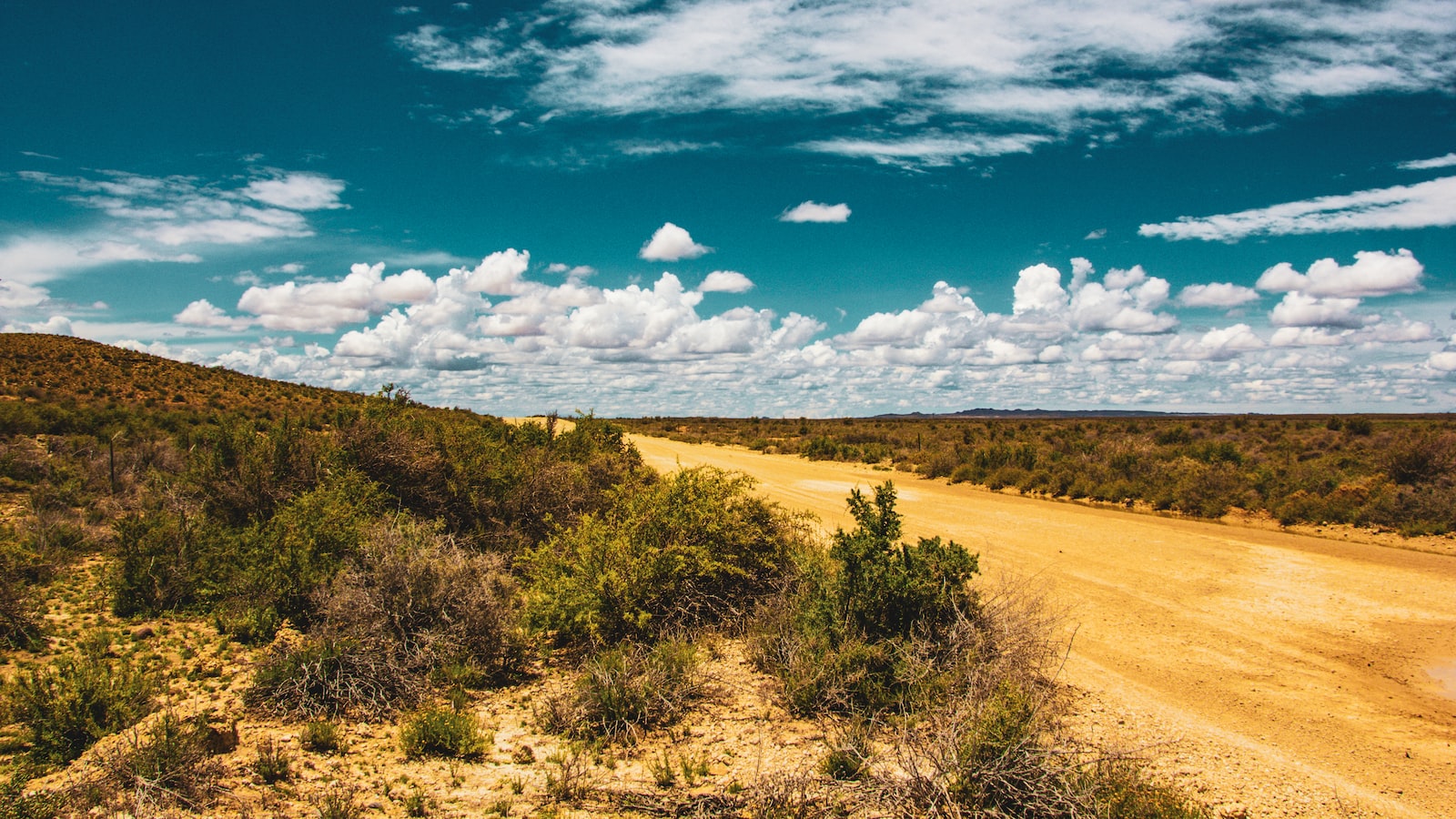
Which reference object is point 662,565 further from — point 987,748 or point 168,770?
point 168,770

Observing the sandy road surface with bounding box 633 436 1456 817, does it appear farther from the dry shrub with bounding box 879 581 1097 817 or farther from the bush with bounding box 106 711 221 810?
the bush with bounding box 106 711 221 810

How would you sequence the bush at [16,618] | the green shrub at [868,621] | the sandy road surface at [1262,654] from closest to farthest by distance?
the sandy road surface at [1262,654] → the green shrub at [868,621] → the bush at [16,618]

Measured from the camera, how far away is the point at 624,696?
6219mm

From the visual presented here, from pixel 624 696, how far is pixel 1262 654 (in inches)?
293

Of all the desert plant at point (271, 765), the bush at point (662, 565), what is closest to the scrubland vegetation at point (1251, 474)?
the bush at point (662, 565)

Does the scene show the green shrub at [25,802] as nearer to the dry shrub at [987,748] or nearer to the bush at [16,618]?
the bush at [16,618]

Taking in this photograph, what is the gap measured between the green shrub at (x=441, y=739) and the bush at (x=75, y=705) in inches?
90.5

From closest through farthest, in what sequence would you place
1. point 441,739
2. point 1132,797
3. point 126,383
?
1. point 1132,797
2. point 441,739
3. point 126,383

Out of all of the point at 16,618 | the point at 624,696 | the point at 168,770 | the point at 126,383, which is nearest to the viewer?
the point at 168,770

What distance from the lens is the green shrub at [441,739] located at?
18.7ft

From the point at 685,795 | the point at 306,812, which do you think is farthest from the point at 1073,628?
the point at 306,812

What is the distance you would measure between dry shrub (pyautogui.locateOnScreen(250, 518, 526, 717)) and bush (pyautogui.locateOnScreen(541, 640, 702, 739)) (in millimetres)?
1344

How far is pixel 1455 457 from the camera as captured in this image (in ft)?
56.8

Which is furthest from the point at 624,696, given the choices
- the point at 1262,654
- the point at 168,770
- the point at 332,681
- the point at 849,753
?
the point at 1262,654
